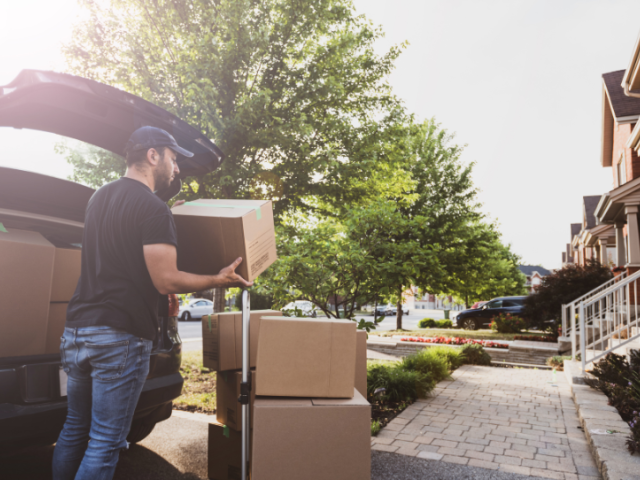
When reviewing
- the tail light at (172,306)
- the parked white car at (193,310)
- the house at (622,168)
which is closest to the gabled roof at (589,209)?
the house at (622,168)

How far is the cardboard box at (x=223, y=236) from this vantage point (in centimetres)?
246

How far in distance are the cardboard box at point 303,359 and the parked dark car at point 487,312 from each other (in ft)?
65.9

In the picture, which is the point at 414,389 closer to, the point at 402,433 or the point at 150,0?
the point at 402,433

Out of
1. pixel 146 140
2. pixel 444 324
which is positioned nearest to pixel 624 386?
pixel 146 140

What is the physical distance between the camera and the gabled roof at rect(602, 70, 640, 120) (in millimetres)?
14336

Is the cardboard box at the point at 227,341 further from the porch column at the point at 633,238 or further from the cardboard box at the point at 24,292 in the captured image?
the porch column at the point at 633,238

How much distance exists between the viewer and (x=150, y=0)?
6820mm

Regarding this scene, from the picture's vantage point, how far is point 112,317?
1996 millimetres

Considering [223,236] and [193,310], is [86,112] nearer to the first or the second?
[223,236]

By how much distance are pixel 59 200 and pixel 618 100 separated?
58.3 ft

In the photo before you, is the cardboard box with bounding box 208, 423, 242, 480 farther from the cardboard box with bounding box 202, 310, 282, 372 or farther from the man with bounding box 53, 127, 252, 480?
the man with bounding box 53, 127, 252, 480

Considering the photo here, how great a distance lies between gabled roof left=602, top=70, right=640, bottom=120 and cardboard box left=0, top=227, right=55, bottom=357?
16873mm

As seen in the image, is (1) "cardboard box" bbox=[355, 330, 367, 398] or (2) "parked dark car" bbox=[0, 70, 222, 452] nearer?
(2) "parked dark car" bbox=[0, 70, 222, 452]

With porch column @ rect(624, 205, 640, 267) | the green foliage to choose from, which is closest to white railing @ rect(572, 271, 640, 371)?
porch column @ rect(624, 205, 640, 267)
